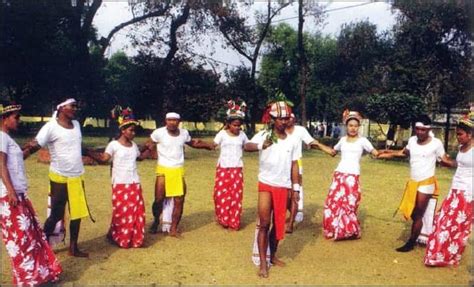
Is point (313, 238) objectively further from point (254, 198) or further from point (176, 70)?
point (176, 70)

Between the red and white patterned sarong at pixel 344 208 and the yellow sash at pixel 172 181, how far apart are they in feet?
7.59

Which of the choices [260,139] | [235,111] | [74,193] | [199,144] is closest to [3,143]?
[74,193]

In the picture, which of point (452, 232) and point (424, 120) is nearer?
point (452, 232)

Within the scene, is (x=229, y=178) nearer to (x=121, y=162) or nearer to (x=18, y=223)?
(x=121, y=162)

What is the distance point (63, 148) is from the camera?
6.04 m

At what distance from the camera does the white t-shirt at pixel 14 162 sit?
5082 mm

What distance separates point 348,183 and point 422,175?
111 centimetres

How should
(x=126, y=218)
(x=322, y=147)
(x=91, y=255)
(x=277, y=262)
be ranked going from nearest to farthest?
1. (x=277, y=262)
2. (x=91, y=255)
3. (x=126, y=218)
4. (x=322, y=147)

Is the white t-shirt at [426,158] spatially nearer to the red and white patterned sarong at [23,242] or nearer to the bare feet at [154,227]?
the bare feet at [154,227]

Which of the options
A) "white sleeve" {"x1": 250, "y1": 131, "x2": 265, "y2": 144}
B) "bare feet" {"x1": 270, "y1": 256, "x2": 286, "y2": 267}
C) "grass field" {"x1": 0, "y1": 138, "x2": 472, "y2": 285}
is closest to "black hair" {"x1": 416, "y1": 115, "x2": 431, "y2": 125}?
"grass field" {"x1": 0, "y1": 138, "x2": 472, "y2": 285}

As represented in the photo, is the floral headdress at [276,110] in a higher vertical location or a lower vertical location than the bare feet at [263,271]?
higher

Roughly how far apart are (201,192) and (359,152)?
514 centimetres

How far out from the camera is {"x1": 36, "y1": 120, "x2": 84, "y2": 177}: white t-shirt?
598 centimetres

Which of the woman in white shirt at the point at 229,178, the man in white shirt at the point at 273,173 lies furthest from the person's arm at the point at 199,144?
the man in white shirt at the point at 273,173
